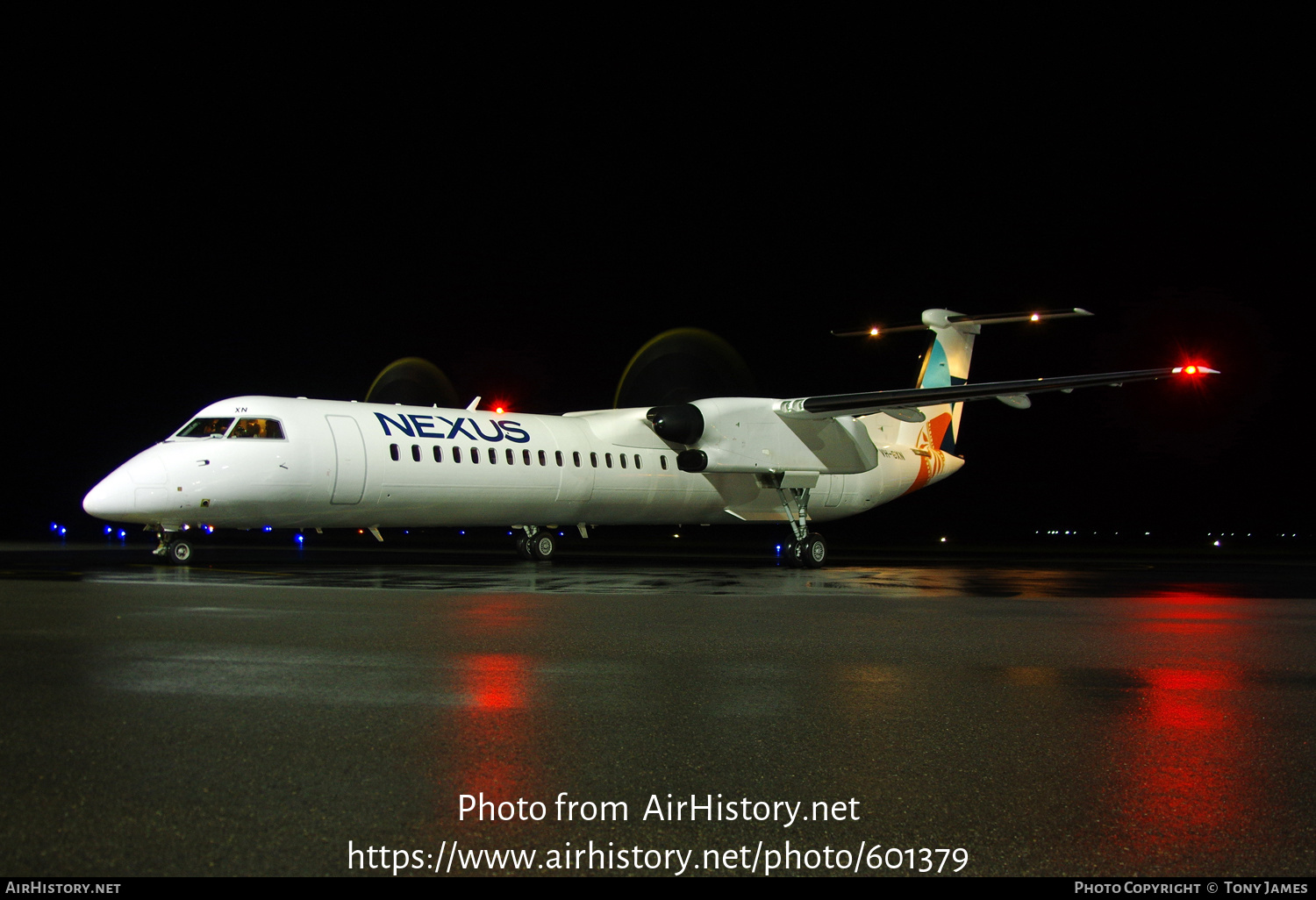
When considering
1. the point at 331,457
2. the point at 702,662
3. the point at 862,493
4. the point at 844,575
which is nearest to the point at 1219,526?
the point at 862,493

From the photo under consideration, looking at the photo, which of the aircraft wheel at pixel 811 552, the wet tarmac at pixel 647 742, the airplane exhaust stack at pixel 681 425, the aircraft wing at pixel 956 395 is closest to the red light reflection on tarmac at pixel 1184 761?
the wet tarmac at pixel 647 742

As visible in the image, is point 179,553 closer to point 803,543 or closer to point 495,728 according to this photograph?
point 803,543

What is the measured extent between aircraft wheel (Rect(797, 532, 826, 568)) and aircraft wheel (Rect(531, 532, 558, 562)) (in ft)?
20.7

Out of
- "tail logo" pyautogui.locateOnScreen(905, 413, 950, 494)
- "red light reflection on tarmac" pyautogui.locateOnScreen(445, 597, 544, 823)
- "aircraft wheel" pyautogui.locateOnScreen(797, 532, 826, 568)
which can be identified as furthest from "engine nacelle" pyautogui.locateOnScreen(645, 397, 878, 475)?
"red light reflection on tarmac" pyautogui.locateOnScreen(445, 597, 544, 823)

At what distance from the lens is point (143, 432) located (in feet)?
159

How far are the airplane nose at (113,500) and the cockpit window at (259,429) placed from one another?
2.02m

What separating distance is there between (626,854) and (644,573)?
15.8m

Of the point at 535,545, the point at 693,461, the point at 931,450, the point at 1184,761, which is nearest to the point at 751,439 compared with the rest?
the point at 693,461

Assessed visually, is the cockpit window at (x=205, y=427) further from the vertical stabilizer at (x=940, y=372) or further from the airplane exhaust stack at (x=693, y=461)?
the vertical stabilizer at (x=940, y=372)

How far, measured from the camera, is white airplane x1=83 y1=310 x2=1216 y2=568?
19.2 meters

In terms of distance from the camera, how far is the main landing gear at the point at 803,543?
2427 cm

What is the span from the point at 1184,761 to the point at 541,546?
21811mm

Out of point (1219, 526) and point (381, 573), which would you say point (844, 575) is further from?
point (1219, 526)

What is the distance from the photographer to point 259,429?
19.7 meters
